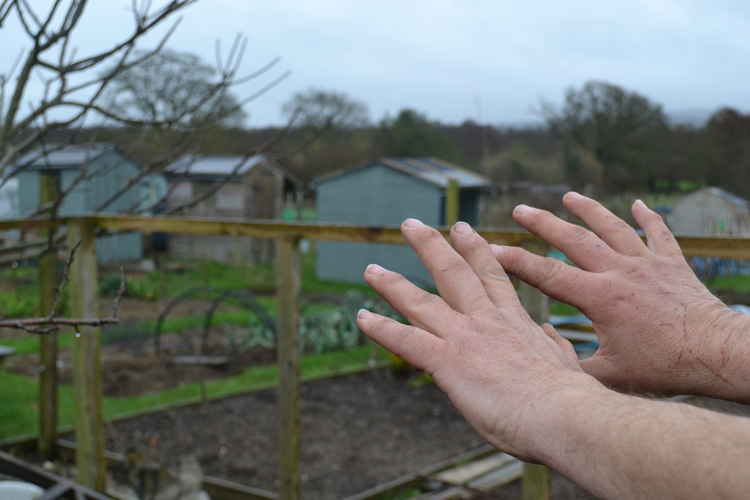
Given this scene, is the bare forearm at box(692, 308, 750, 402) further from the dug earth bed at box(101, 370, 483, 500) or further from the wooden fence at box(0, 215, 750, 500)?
the dug earth bed at box(101, 370, 483, 500)

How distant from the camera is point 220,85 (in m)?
2.54

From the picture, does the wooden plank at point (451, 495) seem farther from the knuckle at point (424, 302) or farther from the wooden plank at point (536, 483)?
the knuckle at point (424, 302)

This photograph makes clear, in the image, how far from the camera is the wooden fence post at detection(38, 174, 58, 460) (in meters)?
4.80

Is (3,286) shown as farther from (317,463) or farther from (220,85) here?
(220,85)

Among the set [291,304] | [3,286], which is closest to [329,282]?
[3,286]

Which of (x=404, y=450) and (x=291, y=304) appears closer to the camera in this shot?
(x=291, y=304)

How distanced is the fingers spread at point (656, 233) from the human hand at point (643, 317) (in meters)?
0.04

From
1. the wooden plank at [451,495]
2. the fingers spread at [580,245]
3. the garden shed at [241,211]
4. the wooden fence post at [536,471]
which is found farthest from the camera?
the garden shed at [241,211]

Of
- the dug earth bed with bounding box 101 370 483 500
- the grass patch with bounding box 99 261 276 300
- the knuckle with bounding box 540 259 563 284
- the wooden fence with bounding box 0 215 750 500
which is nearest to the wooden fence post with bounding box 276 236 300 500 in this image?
the wooden fence with bounding box 0 215 750 500

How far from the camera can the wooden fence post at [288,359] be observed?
10.8ft

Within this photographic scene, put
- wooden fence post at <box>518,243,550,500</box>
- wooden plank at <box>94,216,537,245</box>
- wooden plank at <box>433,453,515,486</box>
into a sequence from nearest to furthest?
wooden fence post at <box>518,243,550,500</box> → wooden plank at <box>94,216,537,245</box> → wooden plank at <box>433,453,515,486</box>

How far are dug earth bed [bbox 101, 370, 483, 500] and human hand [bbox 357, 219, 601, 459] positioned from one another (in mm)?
4050

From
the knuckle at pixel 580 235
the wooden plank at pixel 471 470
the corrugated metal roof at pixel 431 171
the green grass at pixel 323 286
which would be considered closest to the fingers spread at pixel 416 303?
the knuckle at pixel 580 235

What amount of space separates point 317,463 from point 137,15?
3.74 meters
